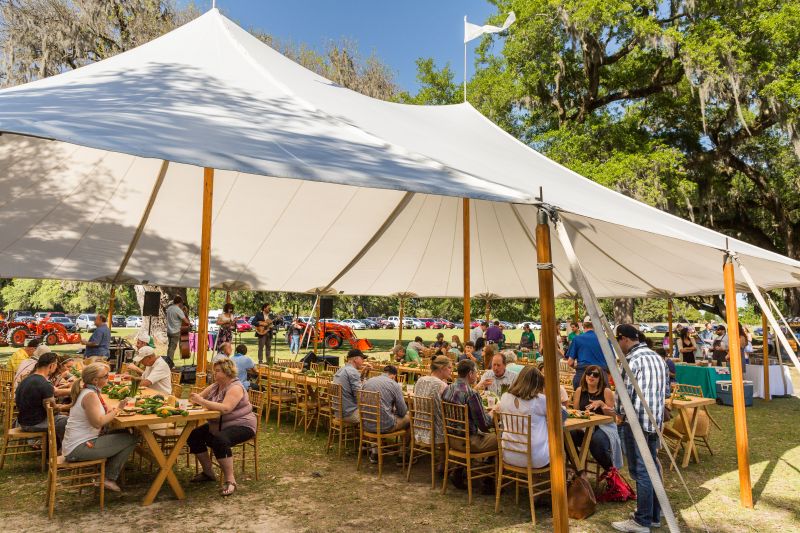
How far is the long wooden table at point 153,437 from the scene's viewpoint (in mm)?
4902

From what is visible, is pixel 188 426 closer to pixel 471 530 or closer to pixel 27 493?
pixel 27 493

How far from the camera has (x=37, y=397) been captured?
580 centimetres

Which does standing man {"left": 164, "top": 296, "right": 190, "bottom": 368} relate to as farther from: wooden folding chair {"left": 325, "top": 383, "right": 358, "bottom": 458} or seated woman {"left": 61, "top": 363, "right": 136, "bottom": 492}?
seated woman {"left": 61, "top": 363, "right": 136, "bottom": 492}

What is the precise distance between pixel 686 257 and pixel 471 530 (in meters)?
5.30

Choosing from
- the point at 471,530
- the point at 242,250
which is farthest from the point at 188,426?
the point at 242,250

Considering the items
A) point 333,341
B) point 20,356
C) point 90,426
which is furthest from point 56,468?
point 333,341

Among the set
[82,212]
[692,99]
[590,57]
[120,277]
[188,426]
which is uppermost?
[590,57]

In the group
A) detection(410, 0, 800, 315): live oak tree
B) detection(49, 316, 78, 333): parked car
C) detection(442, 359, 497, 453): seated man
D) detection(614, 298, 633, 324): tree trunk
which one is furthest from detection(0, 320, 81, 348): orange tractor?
detection(442, 359, 497, 453): seated man

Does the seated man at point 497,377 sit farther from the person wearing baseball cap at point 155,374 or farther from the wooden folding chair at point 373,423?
the person wearing baseball cap at point 155,374

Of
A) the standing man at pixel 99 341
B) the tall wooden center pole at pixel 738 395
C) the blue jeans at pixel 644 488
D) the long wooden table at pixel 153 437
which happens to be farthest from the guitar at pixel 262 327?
the blue jeans at pixel 644 488

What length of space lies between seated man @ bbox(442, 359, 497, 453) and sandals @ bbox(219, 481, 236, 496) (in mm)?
2089

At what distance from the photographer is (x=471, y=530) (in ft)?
15.0

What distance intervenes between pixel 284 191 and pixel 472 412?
17.4 ft

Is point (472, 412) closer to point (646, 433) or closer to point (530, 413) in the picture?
point (530, 413)
